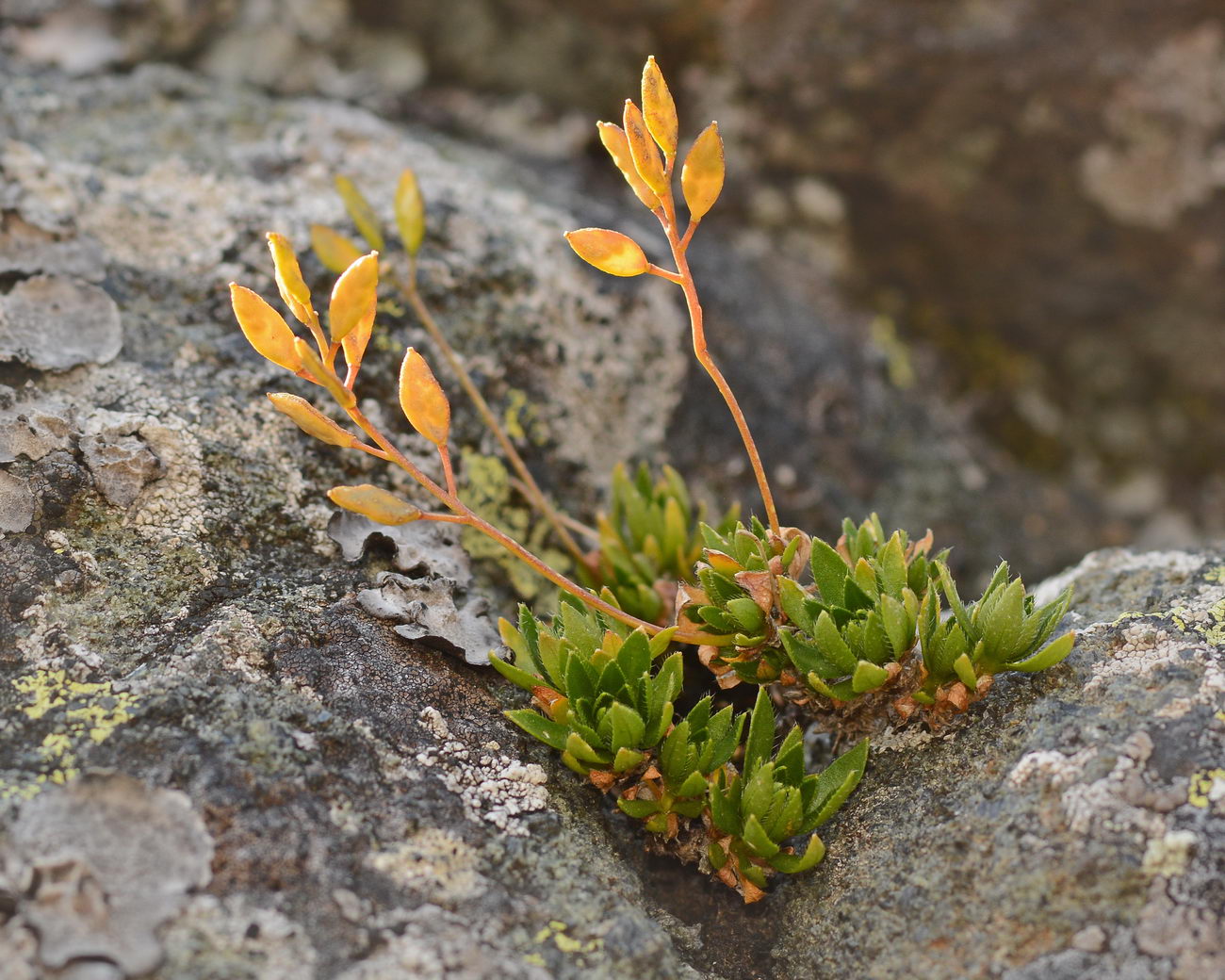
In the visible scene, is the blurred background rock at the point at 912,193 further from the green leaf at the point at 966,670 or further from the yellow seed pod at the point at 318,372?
the yellow seed pod at the point at 318,372

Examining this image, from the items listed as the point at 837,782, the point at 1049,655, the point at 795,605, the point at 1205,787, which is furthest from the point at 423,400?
the point at 1205,787

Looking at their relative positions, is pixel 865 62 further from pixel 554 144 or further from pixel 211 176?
pixel 211 176

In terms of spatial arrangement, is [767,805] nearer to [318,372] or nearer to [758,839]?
[758,839]

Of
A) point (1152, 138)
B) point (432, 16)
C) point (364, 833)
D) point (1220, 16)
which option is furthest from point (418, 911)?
point (1220, 16)

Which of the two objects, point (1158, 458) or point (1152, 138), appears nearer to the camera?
point (1152, 138)

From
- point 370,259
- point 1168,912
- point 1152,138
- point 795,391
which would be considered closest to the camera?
point 1168,912

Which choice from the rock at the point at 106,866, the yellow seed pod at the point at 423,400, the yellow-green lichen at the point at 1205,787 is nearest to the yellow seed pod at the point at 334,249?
the yellow seed pod at the point at 423,400
